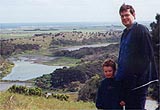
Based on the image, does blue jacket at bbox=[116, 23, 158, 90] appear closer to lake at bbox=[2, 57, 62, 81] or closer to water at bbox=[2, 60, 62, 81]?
water at bbox=[2, 60, 62, 81]

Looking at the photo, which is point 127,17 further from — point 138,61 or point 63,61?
point 63,61

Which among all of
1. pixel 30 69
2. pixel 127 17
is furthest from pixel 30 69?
pixel 127 17

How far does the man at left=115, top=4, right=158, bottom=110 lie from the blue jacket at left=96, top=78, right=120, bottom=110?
3.6 inches

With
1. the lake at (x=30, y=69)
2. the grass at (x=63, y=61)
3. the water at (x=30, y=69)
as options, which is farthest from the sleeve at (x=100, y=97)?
the grass at (x=63, y=61)

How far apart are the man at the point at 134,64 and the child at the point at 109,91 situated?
10 cm

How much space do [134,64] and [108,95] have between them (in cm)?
47

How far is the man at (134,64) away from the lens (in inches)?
141

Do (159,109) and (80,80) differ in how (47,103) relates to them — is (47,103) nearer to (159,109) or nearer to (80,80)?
(159,109)

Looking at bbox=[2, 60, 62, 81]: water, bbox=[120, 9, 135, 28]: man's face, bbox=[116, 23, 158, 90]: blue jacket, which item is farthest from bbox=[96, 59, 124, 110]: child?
bbox=[2, 60, 62, 81]: water

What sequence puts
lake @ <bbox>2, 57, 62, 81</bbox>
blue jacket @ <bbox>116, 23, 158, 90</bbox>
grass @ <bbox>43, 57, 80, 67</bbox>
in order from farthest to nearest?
grass @ <bbox>43, 57, 80, 67</bbox>
lake @ <bbox>2, 57, 62, 81</bbox>
blue jacket @ <bbox>116, 23, 158, 90</bbox>

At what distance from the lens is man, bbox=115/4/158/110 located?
3.57 meters

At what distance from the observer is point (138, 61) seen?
11.7 feet

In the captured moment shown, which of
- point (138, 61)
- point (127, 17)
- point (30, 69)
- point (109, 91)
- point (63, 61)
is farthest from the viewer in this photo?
point (63, 61)

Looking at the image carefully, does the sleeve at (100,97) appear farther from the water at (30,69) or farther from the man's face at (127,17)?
the water at (30,69)
